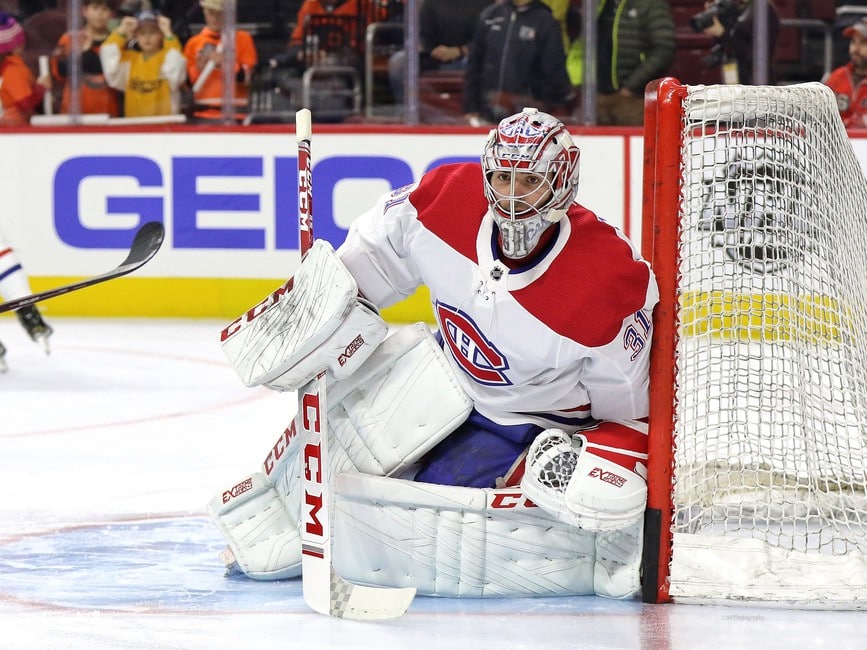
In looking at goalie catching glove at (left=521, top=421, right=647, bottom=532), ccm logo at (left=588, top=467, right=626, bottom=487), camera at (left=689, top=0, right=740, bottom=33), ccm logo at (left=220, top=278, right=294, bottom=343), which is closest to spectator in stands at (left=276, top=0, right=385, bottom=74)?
camera at (left=689, top=0, right=740, bottom=33)

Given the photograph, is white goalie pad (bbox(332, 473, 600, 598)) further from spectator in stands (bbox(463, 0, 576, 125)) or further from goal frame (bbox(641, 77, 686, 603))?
spectator in stands (bbox(463, 0, 576, 125))

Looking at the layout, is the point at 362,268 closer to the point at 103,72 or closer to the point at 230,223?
the point at 230,223

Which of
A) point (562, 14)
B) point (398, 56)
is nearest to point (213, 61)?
point (398, 56)

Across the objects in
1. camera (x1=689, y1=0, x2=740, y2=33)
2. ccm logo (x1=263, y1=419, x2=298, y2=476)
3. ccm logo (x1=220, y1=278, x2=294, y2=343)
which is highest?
camera (x1=689, y1=0, x2=740, y2=33)

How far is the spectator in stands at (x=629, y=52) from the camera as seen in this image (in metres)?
5.95

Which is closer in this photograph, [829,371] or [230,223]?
[829,371]

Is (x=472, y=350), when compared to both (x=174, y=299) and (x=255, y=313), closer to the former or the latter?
(x=255, y=313)

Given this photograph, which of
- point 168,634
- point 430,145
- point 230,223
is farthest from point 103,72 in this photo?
point 168,634

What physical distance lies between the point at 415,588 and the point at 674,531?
0.46 m

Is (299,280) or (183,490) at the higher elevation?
(299,280)

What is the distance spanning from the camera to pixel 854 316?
2738mm

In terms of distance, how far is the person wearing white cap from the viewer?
5.83 metres

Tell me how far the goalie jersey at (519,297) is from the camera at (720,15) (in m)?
3.56

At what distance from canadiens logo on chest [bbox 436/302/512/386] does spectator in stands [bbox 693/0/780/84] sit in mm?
3603
